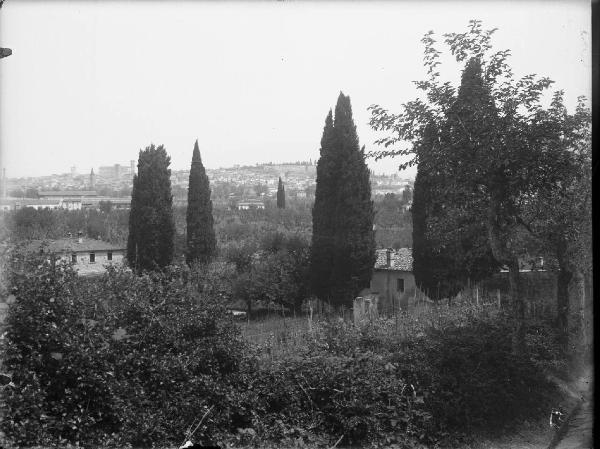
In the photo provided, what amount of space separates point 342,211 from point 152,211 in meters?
5.58

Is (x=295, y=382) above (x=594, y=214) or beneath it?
beneath

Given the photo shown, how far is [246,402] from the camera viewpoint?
5.30 m

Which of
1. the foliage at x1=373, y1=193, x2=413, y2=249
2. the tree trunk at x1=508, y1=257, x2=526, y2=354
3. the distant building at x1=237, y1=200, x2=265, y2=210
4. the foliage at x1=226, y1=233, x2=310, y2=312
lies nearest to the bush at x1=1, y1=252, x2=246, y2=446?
the tree trunk at x1=508, y1=257, x2=526, y2=354

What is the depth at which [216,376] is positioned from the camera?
5.41m

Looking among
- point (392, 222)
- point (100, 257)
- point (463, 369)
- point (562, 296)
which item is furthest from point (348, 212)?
point (392, 222)

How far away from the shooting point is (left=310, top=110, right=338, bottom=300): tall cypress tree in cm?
1592

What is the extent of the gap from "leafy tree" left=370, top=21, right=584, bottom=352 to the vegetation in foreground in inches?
45.5

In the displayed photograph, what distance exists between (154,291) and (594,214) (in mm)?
4205

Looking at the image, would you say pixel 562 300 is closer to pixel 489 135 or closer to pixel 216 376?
pixel 489 135

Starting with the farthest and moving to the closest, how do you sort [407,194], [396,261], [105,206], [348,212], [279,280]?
[105,206] < [407,194] < [396,261] < [279,280] < [348,212]

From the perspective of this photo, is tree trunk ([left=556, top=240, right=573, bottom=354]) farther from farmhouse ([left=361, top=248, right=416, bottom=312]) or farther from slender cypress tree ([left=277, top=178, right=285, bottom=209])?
slender cypress tree ([left=277, top=178, right=285, bottom=209])

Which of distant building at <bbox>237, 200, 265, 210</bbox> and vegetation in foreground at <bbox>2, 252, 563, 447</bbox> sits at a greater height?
distant building at <bbox>237, 200, 265, 210</bbox>

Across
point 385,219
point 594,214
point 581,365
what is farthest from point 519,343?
point 385,219

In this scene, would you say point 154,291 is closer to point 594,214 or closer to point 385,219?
point 594,214
